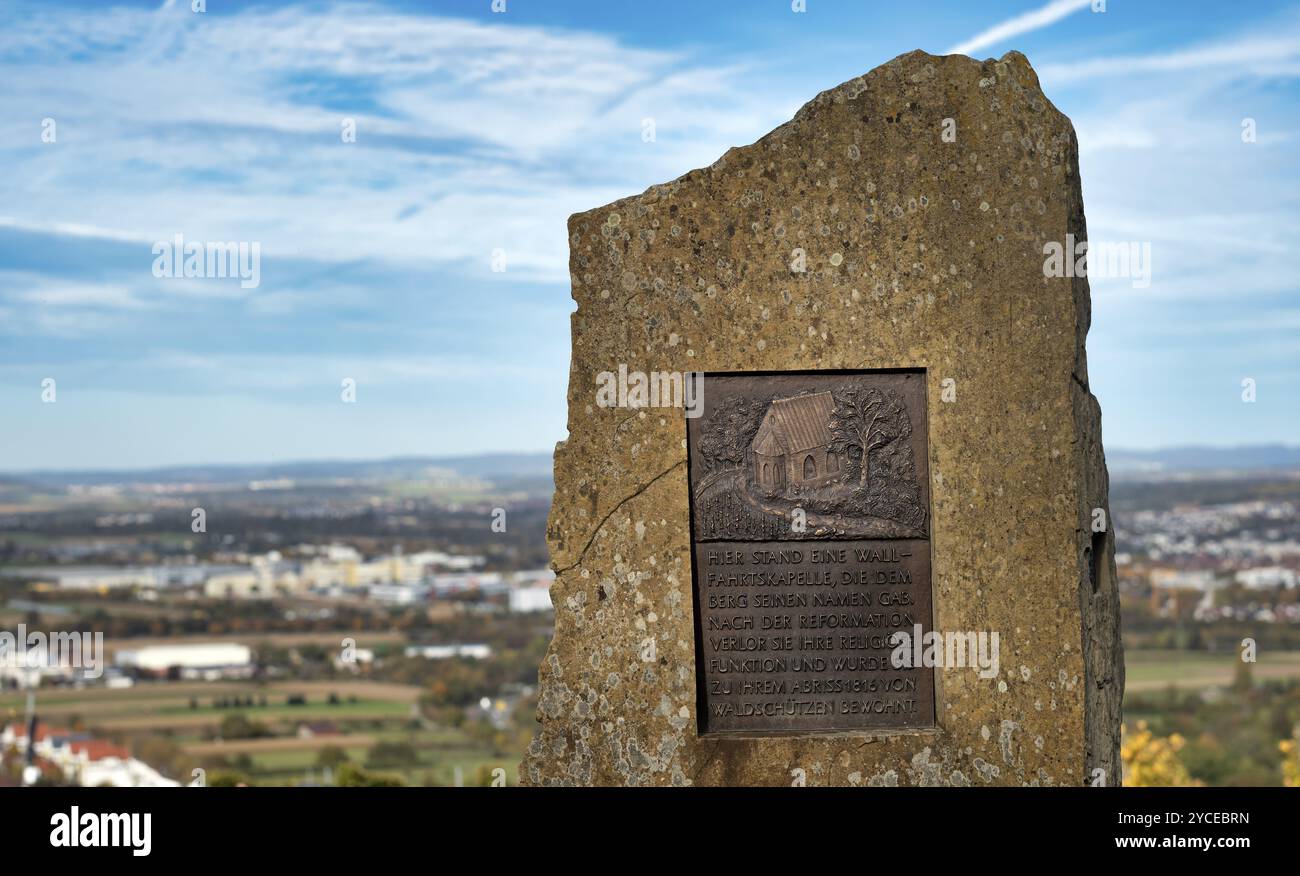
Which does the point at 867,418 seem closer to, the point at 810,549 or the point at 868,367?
the point at 868,367

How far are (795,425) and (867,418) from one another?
13.1 inches

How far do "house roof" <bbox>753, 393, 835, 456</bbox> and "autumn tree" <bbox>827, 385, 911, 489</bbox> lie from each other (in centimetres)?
5

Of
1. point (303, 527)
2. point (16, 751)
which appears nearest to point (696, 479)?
point (16, 751)

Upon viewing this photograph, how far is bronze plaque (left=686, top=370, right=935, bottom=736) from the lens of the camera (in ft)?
19.6

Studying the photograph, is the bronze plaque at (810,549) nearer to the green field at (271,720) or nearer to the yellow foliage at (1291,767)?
the yellow foliage at (1291,767)

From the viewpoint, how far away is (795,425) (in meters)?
5.98

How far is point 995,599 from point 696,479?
1.45m

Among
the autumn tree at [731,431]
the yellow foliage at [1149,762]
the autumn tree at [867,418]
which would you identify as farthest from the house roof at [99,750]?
the autumn tree at [867,418]

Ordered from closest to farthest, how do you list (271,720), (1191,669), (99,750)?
(99,750) → (1191,669) → (271,720)

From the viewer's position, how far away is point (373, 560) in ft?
109

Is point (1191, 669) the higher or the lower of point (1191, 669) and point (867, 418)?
the lower

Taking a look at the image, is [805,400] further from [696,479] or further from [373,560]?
[373,560]
